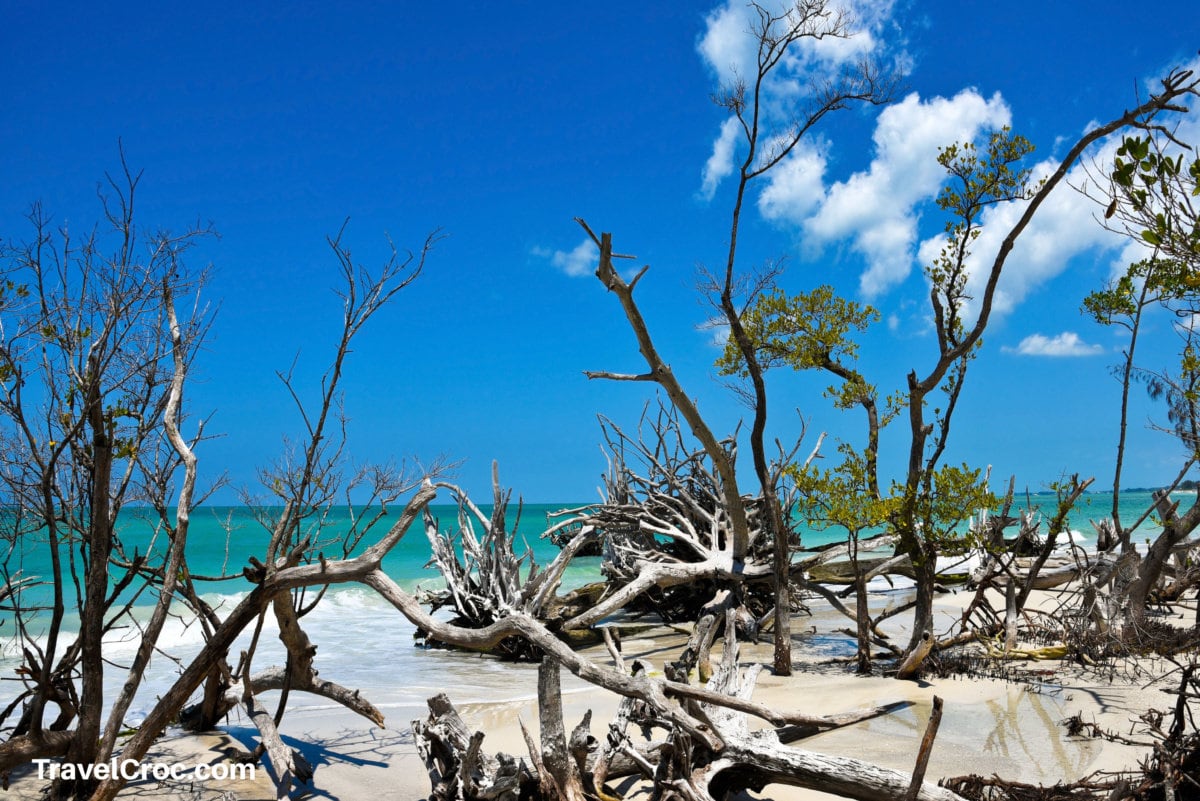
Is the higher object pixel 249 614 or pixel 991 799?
pixel 249 614

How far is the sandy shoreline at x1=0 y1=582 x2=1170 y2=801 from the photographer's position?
213 inches

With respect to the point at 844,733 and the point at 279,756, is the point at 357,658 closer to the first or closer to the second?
the point at 279,756

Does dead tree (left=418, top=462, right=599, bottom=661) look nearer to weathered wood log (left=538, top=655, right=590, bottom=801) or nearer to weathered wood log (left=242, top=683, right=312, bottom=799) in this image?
weathered wood log (left=242, top=683, right=312, bottom=799)

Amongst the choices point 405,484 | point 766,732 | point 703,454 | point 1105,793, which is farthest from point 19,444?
point 703,454

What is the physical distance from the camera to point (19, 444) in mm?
5496

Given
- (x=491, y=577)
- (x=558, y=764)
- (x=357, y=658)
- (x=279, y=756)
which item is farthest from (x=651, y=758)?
(x=357, y=658)

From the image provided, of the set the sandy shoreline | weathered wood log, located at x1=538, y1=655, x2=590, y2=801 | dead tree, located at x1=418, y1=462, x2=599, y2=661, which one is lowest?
the sandy shoreline

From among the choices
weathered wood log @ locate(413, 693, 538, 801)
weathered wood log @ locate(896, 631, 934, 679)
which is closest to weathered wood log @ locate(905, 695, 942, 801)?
weathered wood log @ locate(413, 693, 538, 801)

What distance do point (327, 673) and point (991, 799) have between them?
859 centimetres

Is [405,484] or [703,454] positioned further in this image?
[703,454]

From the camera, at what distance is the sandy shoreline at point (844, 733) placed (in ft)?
17.7

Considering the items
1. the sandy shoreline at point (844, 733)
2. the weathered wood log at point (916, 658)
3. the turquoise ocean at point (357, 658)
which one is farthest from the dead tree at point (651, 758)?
the weathered wood log at point (916, 658)

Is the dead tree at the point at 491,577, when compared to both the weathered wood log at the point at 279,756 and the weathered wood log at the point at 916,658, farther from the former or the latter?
the weathered wood log at the point at 279,756

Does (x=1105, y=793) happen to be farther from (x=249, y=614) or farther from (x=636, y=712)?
(x=249, y=614)
